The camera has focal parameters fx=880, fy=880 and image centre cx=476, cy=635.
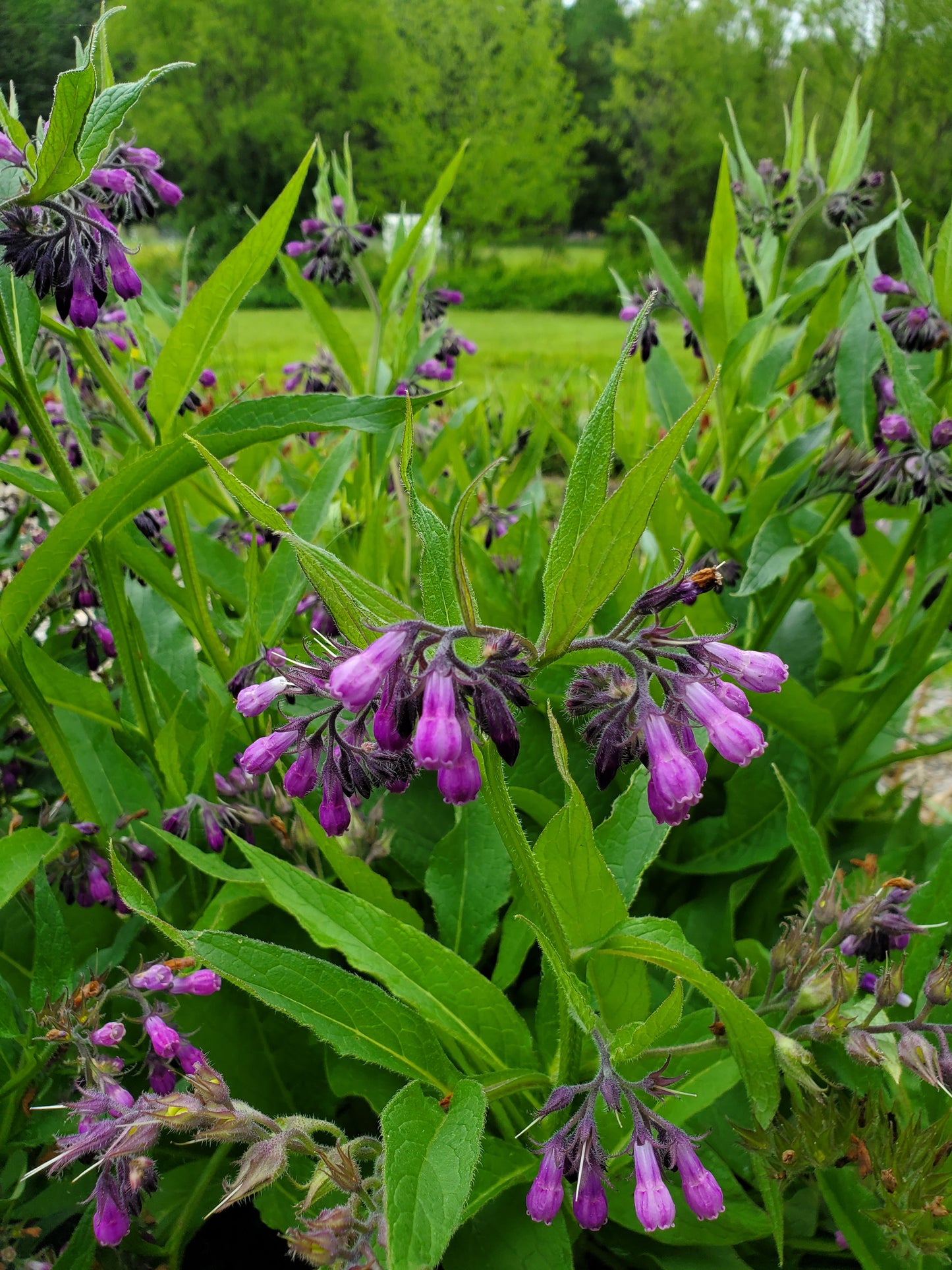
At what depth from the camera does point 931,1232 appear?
1220 millimetres

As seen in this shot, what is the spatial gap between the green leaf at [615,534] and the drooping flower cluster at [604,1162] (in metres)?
0.57

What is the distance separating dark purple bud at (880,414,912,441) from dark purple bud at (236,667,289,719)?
137 centimetres

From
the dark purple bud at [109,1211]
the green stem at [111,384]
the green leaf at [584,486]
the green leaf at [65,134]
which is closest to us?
the green leaf at [584,486]

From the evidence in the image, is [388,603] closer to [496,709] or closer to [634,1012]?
[496,709]

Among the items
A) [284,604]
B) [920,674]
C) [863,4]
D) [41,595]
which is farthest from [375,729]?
[863,4]

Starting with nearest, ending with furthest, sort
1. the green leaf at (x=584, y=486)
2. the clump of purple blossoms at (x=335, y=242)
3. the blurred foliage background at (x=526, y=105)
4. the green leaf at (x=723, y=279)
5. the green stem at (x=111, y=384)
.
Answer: the green leaf at (x=584, y=486)
the green stem at (x=111, y=384)
the green leaf at (x=723, y=279)
the clump of purple blossoms at (x=335, y=242)
the blurred foliage background at (x=526, y=105)

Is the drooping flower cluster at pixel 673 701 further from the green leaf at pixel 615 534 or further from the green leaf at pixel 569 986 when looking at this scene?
the green leaf at pixel 569 986

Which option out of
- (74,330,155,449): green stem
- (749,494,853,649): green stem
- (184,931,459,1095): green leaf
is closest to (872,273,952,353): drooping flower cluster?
(749,494,853,649): green stem

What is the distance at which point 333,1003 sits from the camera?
3.68ft

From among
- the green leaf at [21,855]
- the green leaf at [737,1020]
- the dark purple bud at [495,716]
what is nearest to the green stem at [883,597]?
the green leaf at [737,1020]

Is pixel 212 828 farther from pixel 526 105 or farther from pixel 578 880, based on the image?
pixel 526 105

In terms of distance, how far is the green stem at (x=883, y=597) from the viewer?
2.04 metres

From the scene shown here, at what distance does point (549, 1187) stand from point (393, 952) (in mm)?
323

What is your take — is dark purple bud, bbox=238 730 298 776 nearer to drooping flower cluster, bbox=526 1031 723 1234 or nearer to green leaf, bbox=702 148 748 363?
drooping flower cluster, bbox=526 1031 723 1234
